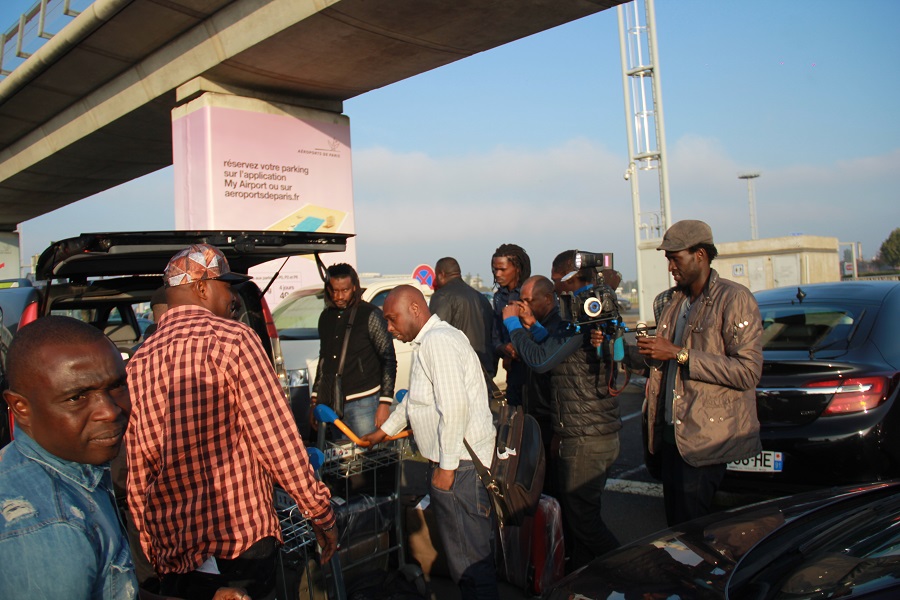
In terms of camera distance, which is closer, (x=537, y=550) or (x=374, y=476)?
(x=374, y=476)

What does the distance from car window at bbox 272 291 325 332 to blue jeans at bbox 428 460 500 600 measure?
16.5ft

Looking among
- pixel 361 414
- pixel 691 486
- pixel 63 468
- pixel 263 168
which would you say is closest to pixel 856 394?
pixel 691 486

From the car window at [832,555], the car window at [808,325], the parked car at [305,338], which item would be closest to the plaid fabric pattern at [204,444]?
Answer: the car window at [832,555]

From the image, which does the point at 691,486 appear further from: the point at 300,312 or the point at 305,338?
the point at 300,312

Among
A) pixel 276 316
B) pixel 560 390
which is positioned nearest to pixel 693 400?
pixel 560 390

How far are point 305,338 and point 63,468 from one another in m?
6.24

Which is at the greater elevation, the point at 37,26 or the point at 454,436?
the point at 37,26

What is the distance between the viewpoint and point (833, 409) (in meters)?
4.21

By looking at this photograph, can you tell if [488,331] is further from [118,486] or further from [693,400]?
[118,486]

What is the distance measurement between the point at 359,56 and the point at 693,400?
23.4ft

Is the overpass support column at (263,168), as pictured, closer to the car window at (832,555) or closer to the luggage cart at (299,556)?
the luggage cart at (299,556)

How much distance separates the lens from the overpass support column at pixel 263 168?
9.51m

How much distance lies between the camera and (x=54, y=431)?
5.05 feet

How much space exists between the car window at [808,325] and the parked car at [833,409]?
15mm
